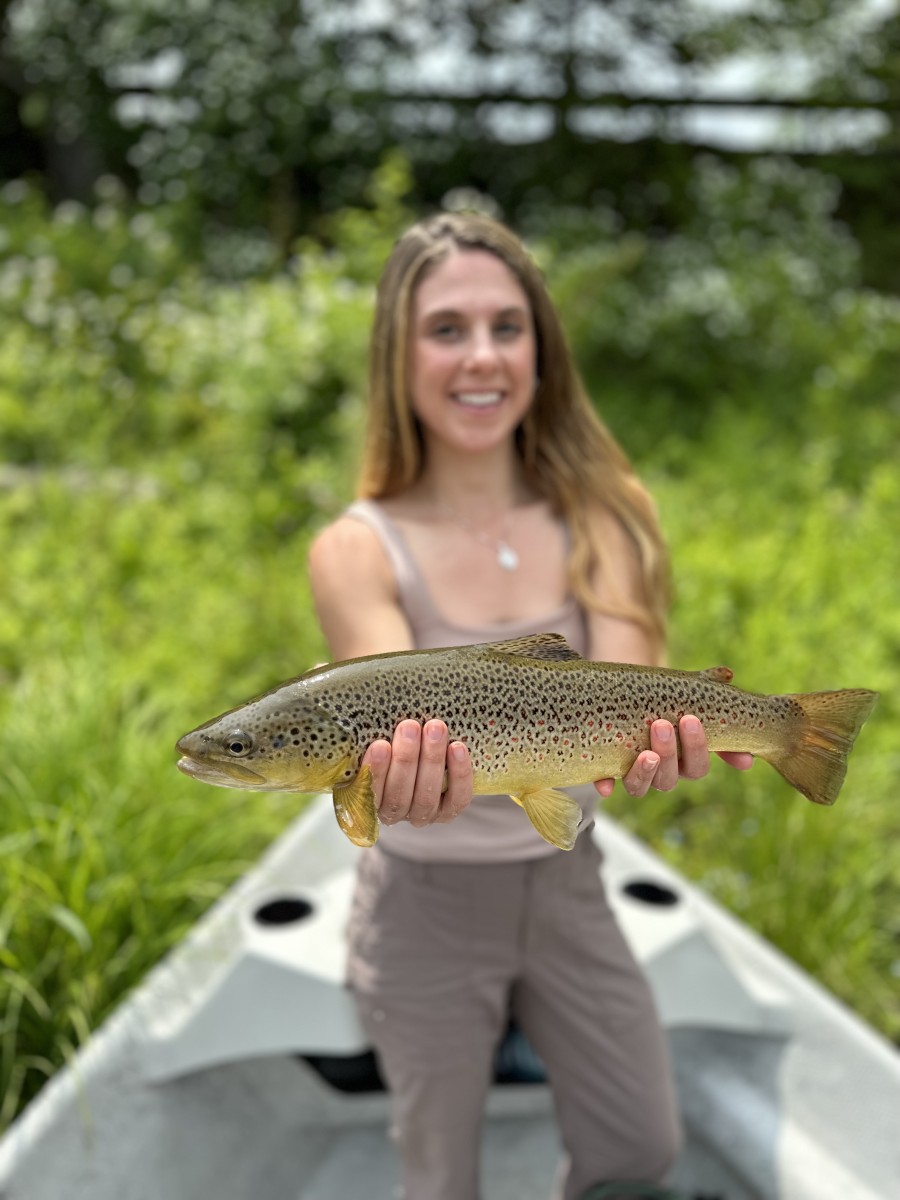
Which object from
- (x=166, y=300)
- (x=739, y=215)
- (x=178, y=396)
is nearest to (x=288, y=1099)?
(x=178, y=396)

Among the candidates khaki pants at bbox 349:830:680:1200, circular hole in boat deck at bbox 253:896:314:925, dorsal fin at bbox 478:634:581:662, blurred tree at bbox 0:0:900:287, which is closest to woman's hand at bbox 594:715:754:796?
dorsal fin at bbox 478:634:581:662

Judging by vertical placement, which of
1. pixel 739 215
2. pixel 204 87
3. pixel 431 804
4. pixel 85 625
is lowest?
pixel 85 625

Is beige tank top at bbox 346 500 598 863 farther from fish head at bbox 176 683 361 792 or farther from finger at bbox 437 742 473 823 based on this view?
fish head at bbox 176 683 361 792

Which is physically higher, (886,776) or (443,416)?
(443,416)

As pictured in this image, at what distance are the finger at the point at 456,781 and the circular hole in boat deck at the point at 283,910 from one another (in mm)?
1485

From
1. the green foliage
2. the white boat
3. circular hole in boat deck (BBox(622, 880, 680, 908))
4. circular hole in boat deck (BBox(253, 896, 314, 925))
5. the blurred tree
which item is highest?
the blurred tree

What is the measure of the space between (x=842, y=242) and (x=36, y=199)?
7215 millimetres

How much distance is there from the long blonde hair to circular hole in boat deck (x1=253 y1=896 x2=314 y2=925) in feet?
3.71

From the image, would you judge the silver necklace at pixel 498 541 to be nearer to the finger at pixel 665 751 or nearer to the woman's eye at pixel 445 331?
the woman's eye at pixel 445 331

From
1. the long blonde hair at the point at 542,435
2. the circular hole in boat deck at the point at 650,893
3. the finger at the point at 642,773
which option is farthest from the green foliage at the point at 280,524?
the finger at the point at 642,773

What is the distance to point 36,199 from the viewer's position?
945 centimetres

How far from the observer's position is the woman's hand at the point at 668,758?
1.35 metres

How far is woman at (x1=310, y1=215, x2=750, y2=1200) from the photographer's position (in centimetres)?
203

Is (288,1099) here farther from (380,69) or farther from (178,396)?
(380,69)
